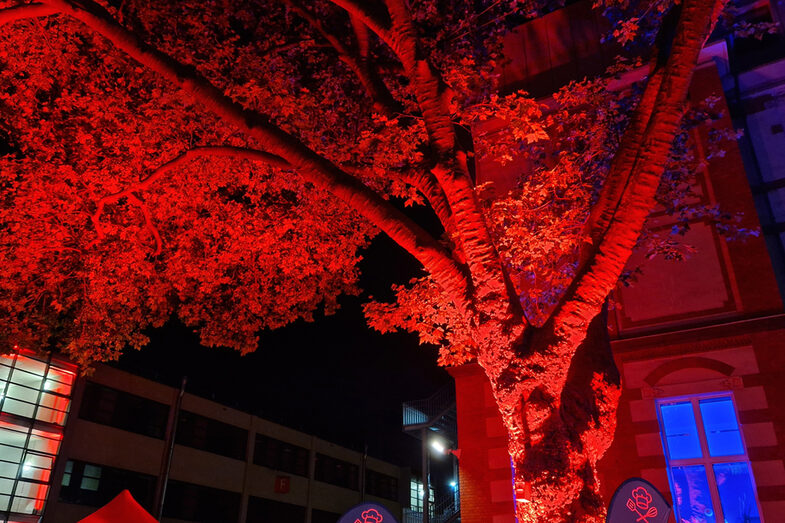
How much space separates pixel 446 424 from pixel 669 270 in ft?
42.0

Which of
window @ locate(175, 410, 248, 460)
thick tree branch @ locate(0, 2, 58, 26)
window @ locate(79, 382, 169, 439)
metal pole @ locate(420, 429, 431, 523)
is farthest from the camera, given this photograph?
window @ locate(175, 410, 248, 460)

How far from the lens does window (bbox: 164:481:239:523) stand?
92.8ft

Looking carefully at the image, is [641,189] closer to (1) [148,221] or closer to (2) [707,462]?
(2) [707,462]

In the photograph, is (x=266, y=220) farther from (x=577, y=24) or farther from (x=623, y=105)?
(x=577, y=24)

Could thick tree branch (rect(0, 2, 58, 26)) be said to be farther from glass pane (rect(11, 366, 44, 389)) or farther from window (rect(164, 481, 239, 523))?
window (rect(164, 481, 239, 523))

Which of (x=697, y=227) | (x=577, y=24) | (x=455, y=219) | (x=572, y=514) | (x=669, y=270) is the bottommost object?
(x=572, y=514)

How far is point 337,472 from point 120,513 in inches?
1398

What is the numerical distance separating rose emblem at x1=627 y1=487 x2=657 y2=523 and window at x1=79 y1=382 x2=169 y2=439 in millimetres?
24075

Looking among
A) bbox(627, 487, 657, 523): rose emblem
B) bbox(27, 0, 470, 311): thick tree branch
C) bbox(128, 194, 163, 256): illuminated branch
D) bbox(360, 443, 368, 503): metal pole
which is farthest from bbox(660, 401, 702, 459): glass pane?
bbox(360, 443, 368, 503): metal pole

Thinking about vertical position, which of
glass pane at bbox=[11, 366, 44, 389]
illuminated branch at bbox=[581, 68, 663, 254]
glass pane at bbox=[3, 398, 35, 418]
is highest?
glass pane at bbox=[11, 366, 44, 389]

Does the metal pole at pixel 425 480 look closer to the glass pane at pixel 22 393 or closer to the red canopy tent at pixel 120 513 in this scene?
the red canopy tent at pixel 120 513

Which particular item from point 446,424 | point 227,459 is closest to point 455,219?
point 446,424

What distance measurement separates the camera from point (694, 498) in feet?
33.2

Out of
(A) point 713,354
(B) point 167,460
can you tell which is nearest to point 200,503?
(B) point 167,460
